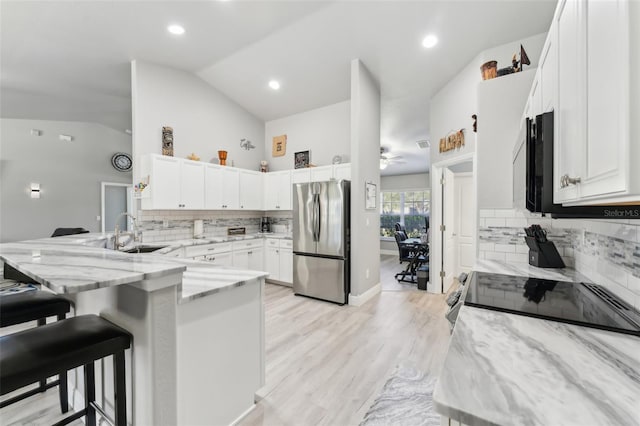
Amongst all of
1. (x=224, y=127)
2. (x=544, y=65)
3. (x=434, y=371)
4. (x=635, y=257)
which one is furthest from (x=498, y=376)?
(x=224, y=127)

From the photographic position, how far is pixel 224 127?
15.9 ft

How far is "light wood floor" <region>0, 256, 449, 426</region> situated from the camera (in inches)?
69.7

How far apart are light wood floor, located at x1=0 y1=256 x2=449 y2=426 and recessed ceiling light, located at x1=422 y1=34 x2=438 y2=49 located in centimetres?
334

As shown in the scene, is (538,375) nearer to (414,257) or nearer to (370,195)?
(370,195)

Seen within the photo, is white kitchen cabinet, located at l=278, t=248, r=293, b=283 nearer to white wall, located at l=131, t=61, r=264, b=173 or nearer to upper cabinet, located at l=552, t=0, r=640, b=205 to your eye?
white wall, located at l=131, t=61, r=264, b=173

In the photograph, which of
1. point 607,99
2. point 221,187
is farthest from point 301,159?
point 607,99

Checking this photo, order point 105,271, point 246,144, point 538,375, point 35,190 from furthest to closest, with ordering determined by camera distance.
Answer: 1. point 35,190
2. point 246,144
3. point 105,271
4. point 538,375

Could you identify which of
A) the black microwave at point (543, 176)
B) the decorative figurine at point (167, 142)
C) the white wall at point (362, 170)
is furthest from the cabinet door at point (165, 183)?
the black microwave at point (543, 176)

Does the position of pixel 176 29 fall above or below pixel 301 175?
above

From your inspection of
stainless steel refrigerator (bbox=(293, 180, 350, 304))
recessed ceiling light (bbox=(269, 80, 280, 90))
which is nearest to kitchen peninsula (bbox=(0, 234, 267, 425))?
stainless steel refrigerator (bbox=(293, 180, 350, 304))

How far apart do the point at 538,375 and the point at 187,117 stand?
16.0 feet

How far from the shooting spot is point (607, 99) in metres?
0.66

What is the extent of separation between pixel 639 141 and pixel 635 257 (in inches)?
32.4

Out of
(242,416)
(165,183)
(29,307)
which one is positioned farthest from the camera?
(165,183)
